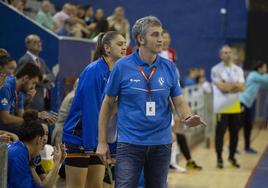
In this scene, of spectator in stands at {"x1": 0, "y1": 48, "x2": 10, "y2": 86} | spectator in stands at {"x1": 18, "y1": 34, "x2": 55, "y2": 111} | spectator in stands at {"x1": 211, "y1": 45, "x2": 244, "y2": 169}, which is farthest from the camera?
spectator in stands at {"x1": 211, "y1": 45, "x2": 244, "y2": 169}

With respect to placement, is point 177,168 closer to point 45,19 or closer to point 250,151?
point 250,151

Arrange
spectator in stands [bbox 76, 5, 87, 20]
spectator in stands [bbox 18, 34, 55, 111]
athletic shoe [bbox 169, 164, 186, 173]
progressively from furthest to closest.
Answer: spectator in stands [bbox 76, 5, 87, 20] → athletic shoe [bbox 169, 164, 186, 173] → spectator in stands [bbox 18, 34, 55, 111]

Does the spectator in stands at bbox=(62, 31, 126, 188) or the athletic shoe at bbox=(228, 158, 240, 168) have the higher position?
the spectator in stands at bbox=(62, 31, 126, 188)

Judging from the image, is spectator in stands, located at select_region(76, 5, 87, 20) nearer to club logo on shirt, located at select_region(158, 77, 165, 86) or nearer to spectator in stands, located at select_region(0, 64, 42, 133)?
spectator in stands, located at select_region(0, 64, 42, 133)

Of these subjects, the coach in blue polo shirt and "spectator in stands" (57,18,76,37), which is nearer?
the coach in blue polo shirt

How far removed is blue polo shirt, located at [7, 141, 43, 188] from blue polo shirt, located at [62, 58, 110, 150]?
1.59 feet

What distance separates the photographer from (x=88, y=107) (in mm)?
5395

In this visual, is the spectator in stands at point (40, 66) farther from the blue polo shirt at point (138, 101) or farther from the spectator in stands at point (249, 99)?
the spectator in stands at point (249, 99)

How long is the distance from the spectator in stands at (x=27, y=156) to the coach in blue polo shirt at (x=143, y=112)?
0.75 m

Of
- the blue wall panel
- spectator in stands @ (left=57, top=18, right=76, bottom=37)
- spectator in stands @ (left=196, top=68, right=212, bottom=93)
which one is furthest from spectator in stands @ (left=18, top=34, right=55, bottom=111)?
the blue wall panel

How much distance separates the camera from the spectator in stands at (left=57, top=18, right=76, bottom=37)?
1223 cm

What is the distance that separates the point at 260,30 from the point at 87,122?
1117cm

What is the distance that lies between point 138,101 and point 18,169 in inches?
45.2

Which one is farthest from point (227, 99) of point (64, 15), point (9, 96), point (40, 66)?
point (9, 96)
